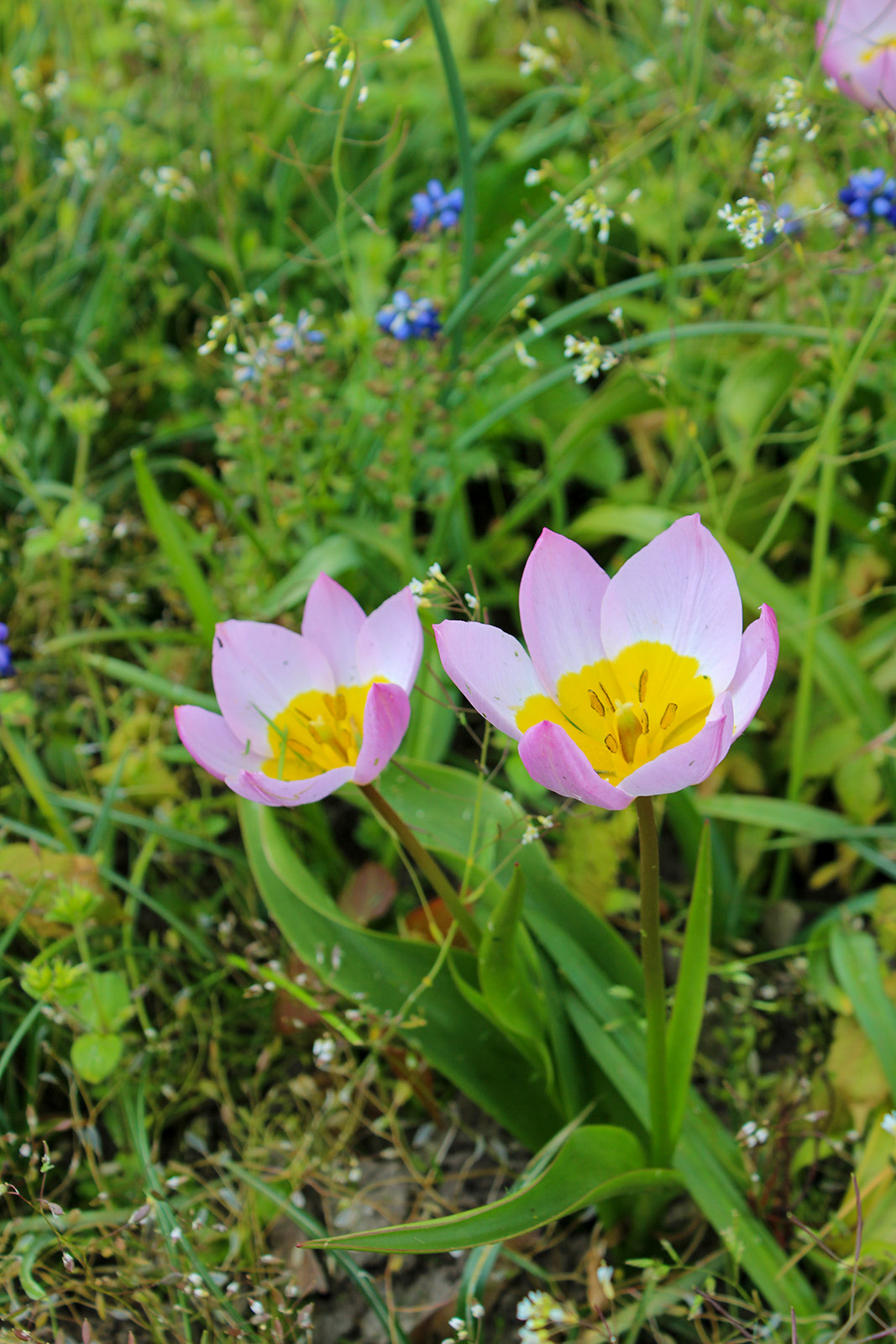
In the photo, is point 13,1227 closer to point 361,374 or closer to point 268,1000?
point 268,1000

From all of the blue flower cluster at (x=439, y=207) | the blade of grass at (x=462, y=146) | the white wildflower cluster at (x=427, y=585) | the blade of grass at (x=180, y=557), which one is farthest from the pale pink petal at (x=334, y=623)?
the blue flower cluster at (x=439, y=207)

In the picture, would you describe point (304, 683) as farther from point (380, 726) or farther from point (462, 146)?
point (462, 146)

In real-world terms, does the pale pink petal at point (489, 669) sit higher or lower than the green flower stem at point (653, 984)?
higher

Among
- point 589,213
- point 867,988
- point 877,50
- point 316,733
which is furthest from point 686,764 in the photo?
point 877,50

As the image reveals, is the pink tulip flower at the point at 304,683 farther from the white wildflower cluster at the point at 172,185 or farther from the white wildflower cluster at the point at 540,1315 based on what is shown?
the white wildflower cluster at the point at 172,185

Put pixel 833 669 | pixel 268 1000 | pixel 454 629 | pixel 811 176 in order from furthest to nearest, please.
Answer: pixel 811 176 → pixel 833 669 → pixel 268 1000 → pixel 454 629

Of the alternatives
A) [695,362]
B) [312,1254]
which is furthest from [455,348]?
[312,1254]

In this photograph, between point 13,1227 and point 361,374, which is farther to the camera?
point 361,374
